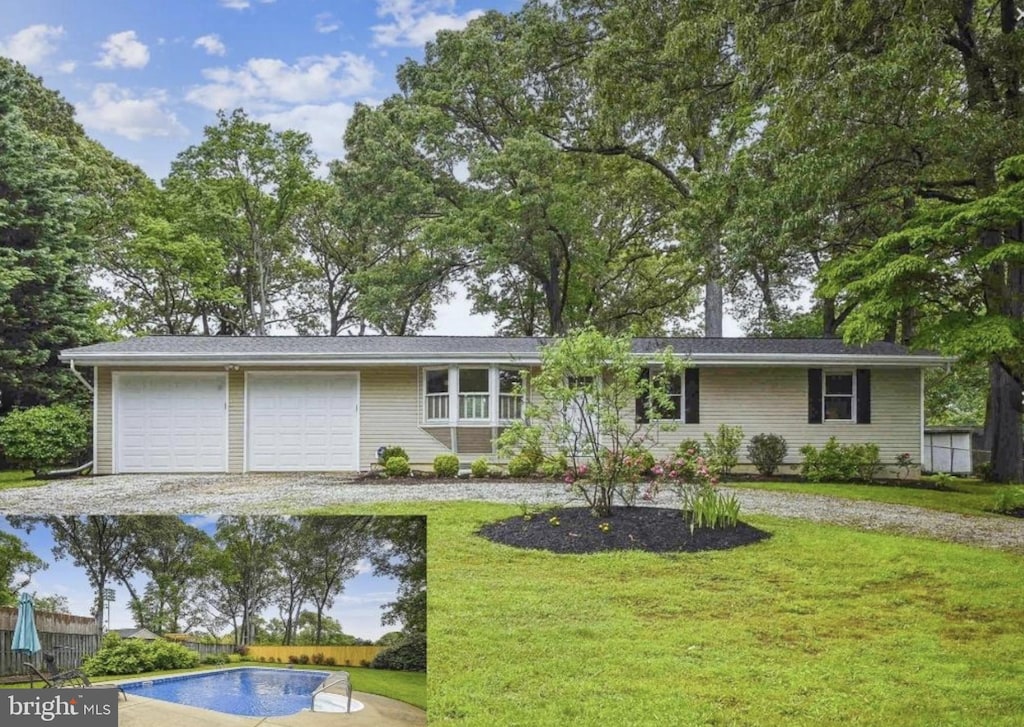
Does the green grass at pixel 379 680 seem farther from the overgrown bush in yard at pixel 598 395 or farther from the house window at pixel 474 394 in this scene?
the house window at pixel 474 394

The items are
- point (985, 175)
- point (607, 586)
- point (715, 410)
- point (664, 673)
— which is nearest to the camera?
point (664, 673)

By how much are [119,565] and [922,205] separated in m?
6.85

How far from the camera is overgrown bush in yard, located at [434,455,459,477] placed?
8.41 m

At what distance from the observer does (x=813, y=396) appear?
859cm

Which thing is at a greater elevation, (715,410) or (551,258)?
(551,258)

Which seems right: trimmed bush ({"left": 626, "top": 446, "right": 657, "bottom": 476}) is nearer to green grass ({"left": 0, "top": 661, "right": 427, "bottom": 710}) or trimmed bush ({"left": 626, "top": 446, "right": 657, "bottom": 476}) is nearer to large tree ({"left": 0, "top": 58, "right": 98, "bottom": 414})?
green grass ({"left": 0, "top": 661, "right": 427, "bottom": 710})

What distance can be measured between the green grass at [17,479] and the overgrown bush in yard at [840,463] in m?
7.88

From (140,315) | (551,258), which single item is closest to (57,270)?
(140,315)

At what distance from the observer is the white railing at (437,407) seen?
8875mm

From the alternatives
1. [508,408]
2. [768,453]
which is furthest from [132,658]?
[768,453]

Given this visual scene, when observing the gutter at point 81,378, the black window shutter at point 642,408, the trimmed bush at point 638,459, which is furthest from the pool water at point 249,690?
the gutter at point 81,378

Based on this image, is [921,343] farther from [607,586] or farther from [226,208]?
[226,208]

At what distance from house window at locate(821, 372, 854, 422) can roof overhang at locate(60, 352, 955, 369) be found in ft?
0.56

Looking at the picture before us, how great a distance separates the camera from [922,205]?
7094mm
